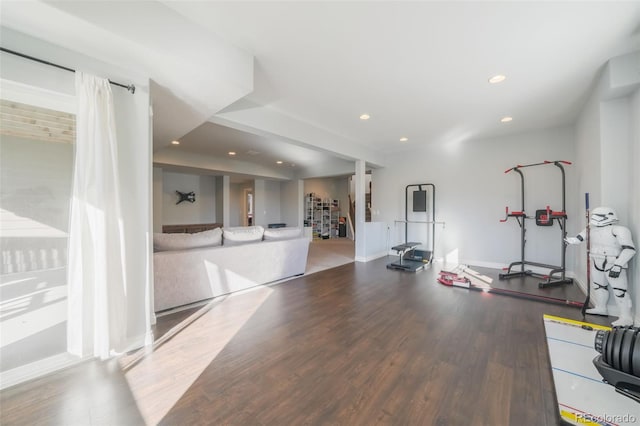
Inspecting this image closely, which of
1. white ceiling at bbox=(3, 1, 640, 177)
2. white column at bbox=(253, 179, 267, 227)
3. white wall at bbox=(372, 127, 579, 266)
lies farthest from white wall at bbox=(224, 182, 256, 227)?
white wall at bbox=(372, 127, 579, 266)

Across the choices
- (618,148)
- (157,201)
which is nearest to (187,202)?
(157,201)

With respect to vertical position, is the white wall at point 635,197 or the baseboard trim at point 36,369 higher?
the white wall at point 635,197

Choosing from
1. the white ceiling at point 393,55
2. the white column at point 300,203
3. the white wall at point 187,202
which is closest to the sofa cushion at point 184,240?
the white ceiling at point 393,55

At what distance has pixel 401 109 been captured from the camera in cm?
394

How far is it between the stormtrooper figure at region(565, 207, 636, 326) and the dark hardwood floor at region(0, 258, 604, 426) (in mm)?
341

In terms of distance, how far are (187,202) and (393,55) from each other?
8.45 meters

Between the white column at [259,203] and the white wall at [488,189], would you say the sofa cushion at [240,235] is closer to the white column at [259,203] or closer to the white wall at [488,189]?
the white wall at [488,189]

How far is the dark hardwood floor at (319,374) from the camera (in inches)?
58.6

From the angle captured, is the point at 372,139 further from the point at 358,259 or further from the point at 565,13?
the point at 565,13

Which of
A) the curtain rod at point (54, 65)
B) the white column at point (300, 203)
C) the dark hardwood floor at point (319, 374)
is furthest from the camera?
the white column at point (300, 203)

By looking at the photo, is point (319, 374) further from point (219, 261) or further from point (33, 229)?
point (33, 229)

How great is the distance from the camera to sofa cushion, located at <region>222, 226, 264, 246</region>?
12.0 ft

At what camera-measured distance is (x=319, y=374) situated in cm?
185

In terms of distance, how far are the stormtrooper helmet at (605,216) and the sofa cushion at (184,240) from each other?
4688 mm
